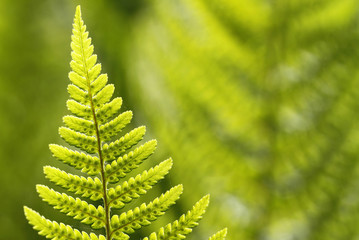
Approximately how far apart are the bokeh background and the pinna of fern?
51 cm

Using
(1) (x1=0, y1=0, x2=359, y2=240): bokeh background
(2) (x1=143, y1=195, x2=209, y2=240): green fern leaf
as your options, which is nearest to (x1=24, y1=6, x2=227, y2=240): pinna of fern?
A: (2) (x1=143, y1=195, x2=209, y2=240): green fern leaf

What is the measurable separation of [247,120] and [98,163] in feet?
1.98

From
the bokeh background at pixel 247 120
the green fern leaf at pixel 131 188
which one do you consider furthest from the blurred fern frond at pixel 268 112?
the green fern leaf at pixel 131 188

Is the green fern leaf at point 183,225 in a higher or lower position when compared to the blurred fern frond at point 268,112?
lower

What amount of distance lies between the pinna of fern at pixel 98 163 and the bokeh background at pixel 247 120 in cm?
51

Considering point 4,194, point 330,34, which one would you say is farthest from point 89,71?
point 4,194

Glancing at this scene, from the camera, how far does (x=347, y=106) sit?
960 mm

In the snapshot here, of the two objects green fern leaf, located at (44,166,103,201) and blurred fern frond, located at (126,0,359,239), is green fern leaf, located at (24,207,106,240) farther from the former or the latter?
blurred fern frond, located at (126,0,359,239)

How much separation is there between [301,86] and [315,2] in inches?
7.5

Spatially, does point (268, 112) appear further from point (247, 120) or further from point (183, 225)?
point (183, 225)

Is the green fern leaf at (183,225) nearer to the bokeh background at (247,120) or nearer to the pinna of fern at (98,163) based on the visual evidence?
the pinna of fern at (98,163)

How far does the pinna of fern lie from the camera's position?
0.44 meters

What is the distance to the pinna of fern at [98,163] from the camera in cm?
44

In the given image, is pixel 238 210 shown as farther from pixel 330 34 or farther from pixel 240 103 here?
pixel 330 34
